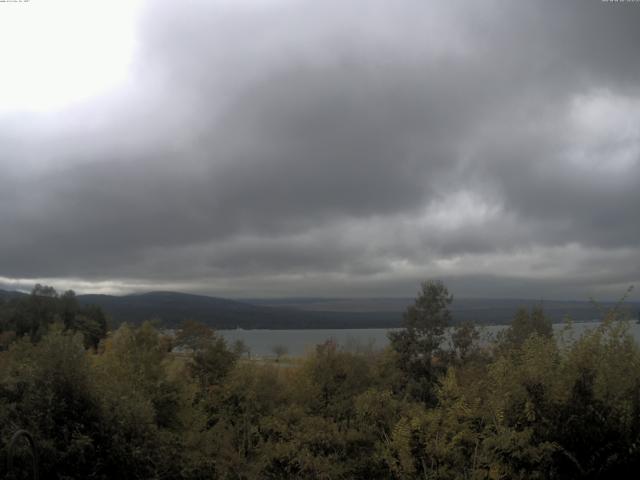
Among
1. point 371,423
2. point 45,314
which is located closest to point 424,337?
point 371,423

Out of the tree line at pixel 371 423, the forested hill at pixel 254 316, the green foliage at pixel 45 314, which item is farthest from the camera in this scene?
the forested hill at pixel 254 316

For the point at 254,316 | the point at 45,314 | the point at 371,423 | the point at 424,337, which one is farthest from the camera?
the point at 254,316

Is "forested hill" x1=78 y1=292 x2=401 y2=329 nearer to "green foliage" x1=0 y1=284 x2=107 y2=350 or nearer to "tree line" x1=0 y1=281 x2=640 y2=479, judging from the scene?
"green foliage" x1=0 y1=284 x2=107 y2=350

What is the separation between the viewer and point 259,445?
17.7m

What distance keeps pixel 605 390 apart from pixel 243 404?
14.5 m

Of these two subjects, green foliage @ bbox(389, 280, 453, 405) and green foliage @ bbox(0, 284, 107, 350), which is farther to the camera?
green foliage @ bbox(0, 284, 107, 350)

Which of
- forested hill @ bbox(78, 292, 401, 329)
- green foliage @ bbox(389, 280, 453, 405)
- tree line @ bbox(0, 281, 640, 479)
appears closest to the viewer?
tree line @ bbox(0, 281, 640, 479)

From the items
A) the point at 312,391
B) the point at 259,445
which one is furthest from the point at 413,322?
the point at 259,445

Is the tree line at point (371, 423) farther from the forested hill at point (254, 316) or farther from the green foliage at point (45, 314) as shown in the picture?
the forested hill at point (254, 316)

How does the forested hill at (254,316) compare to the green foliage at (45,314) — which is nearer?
the green foliage at (45,314)

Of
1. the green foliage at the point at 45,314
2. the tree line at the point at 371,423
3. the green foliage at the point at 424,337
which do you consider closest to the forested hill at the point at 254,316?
the green foliage at the point at 45,314

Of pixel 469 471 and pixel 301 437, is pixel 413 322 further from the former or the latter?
pixel 469 471

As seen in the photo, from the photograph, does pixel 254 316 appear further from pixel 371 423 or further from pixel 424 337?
pixel 371 423

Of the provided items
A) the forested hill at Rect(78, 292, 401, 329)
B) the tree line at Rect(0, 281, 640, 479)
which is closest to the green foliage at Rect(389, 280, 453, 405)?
the tree line at Rect(0, 281, 640, 479)
